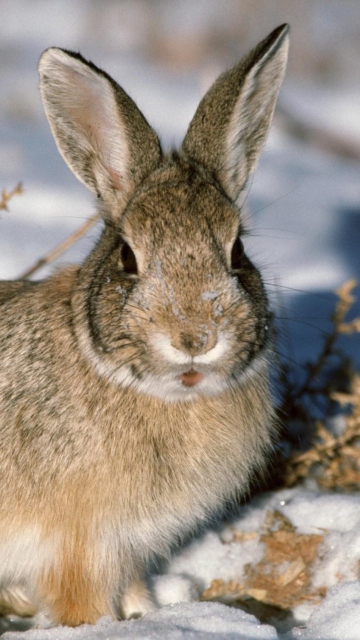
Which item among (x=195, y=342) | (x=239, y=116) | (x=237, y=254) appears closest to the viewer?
(x=195, y=342)

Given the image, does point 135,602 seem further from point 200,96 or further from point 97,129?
point 200,96

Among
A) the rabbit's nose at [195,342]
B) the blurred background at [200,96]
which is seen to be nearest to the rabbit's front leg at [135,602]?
the rabbit's nose at [195,342]

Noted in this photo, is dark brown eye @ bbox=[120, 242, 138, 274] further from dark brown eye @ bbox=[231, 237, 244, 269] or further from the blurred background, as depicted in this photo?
the blurred background

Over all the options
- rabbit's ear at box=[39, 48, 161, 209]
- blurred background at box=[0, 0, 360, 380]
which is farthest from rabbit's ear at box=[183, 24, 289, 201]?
blurred background at box=[0, 0, 360, 380]

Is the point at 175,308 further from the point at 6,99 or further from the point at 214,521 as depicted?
the point at 6,99

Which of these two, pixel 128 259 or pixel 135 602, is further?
pixel 135 602

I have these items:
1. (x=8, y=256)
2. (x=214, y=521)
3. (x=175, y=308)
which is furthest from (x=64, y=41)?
(x=175, y=308)

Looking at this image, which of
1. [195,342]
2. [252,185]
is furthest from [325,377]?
[195,342]
